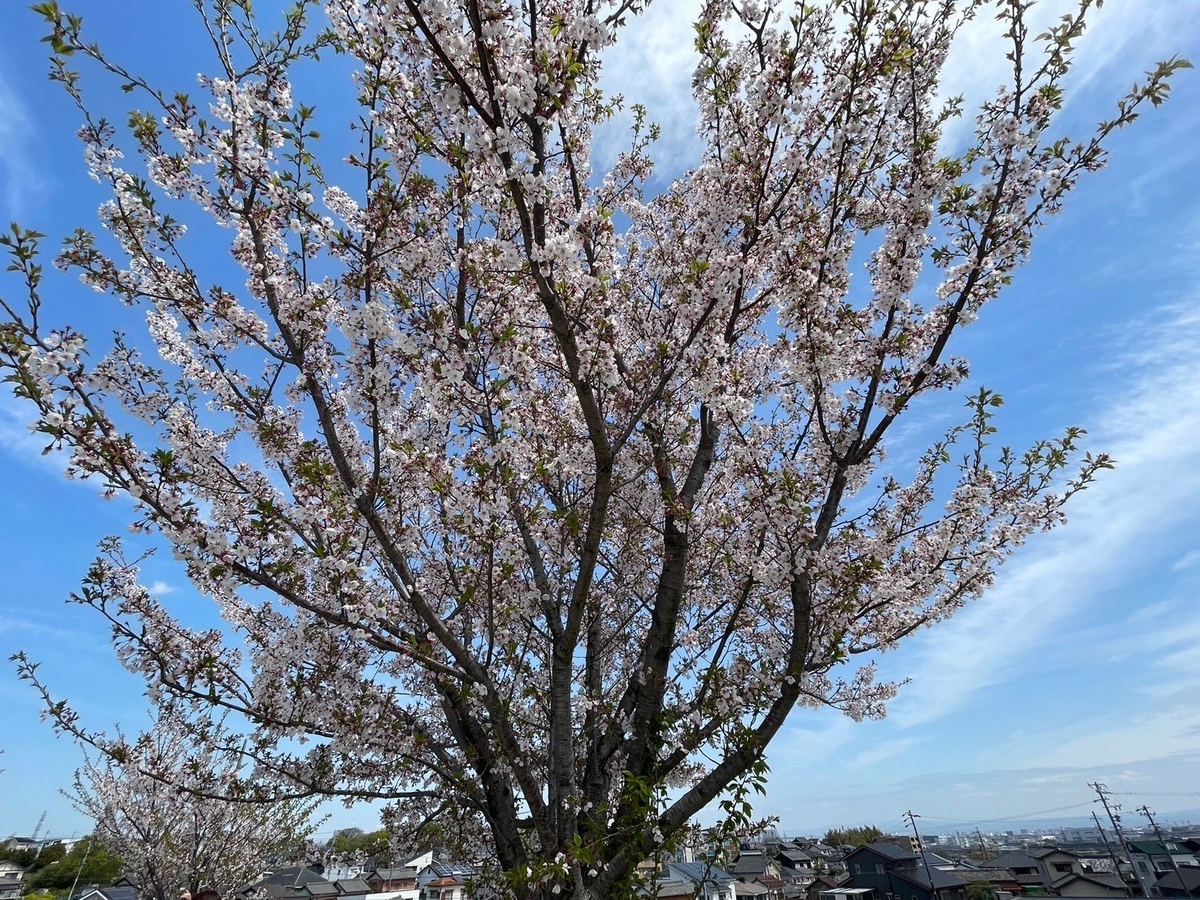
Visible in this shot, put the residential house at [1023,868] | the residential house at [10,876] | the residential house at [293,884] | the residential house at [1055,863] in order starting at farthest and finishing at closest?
1. the residential house at [10,876]
2. the residential house at [1055,863]
3. the residential house at [1023,868]
4. the residential house at [293,884]

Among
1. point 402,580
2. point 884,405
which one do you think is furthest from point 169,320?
point 884,405

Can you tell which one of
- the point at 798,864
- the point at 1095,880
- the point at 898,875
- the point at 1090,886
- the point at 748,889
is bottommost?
the point at 1090,886

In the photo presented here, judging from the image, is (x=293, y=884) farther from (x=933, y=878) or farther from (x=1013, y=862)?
(x=1013, y=862)

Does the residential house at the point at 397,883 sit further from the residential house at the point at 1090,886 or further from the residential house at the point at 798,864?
the residential house at the point at 1090,886

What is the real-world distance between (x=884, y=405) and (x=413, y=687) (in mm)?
6685

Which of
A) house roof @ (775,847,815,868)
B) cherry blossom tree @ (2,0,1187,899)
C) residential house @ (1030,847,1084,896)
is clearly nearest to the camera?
cherry blossom tree @ (2,0,1187,899)

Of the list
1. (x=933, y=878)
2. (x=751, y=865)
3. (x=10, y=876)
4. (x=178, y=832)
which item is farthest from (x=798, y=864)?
(x=10, y=876)

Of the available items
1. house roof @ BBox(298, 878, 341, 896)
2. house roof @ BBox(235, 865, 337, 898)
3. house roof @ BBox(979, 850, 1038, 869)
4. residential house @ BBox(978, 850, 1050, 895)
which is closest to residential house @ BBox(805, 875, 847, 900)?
residential house @ BBox(978, 850, 1050, 895)

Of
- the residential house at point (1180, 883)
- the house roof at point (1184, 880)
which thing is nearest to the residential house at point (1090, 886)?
the residential house at point (1180, 883)

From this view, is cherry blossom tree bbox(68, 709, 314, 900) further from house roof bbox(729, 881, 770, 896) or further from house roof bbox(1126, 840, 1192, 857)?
house roof bbox(1126, 840, 1192, 857)

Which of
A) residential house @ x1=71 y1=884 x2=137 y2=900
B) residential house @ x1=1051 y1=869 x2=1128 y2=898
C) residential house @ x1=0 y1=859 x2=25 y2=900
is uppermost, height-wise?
residential house @ x1=0 y1=859 x2=25 y2=900

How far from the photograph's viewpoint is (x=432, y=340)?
15.3 ft

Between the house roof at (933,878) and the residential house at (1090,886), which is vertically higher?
the house roof at (933,878)

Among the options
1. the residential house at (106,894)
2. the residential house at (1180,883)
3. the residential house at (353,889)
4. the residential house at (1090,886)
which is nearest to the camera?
the residential house at (106,894)
